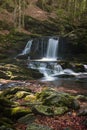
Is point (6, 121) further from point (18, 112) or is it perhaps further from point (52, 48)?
point (52, 48)

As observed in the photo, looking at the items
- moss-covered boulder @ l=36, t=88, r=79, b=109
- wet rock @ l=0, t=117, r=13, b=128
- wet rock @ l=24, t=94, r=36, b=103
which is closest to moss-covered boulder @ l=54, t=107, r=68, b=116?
moss-covered boulder @ l=36, t=88, r=79, b=109

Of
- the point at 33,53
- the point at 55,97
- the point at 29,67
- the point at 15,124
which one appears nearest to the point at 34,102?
the point at 55,97

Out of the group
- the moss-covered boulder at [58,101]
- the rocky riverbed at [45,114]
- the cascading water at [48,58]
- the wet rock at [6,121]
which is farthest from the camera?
the cascading water at [48,58]

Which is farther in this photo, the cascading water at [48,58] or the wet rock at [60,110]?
the cascading water at [48,58]

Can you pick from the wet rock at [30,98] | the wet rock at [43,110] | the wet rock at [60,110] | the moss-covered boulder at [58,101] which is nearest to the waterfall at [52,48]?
the wet rock at [30,98]

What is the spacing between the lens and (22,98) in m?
10.6

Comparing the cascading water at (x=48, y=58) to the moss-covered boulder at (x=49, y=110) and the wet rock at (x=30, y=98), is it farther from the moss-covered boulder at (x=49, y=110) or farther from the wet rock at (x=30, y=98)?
the moss-covered boulder at (x=49, y=110)

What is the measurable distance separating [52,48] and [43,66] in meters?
6.47

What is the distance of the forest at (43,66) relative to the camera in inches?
320

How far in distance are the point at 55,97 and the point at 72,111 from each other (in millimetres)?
905

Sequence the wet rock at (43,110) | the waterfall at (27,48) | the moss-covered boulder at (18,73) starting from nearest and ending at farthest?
the wet rock at (43,110)
the moss-covered boulder at (18,73)
the waterfall at (27,48)

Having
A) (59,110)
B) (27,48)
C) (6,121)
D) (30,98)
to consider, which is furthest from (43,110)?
(27,48)

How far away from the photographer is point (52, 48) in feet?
93.9

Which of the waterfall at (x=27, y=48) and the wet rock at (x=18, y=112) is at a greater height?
the wet rock at (x=18, y=112)
